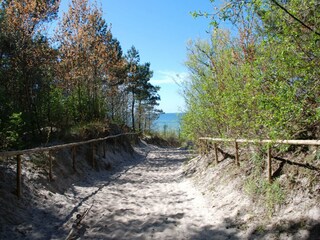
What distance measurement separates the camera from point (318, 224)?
12.3 feet

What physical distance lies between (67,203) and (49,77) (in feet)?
22.4

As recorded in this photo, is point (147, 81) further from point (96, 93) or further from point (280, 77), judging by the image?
point (280, 77)

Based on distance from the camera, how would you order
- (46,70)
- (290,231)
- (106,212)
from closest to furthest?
(290,231) → (106,212) → (46,70)

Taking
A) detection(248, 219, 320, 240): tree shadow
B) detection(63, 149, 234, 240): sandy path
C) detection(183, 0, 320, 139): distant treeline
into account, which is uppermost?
detection(183, 0, 320, 139): distant treeline

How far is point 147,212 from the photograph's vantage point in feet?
20.7

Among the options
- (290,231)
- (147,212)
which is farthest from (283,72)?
(147,212)

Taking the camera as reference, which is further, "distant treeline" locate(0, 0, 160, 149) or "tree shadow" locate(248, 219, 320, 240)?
"distant treeline" locate(0, 0, 160, 149)

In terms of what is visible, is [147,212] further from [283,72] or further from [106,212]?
[283,72]

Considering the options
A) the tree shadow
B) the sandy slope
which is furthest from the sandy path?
the tree shadow

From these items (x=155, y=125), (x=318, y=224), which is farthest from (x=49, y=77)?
(x=155, y=125)

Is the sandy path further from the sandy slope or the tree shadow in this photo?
the tree shadow

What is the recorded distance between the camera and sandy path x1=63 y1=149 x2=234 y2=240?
201 inches

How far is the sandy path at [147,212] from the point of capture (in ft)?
16.7

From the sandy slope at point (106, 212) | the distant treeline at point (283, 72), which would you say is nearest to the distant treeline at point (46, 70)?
the sandy slope at point (106, 212)
